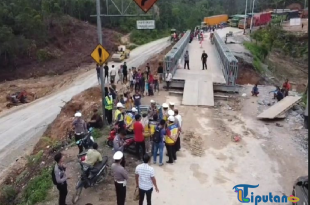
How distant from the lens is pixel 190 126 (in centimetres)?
1296

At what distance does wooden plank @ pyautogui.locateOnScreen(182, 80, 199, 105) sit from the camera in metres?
15.7

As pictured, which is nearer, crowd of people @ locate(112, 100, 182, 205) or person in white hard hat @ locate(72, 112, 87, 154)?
crowd of people @ locate(112, 100, 182, 205)

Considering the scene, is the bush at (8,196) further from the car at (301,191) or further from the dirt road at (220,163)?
the car at (301,191)

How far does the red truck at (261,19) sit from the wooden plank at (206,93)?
4437 cm

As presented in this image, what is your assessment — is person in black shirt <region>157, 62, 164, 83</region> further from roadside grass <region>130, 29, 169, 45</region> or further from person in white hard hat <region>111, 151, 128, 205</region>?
roadside grass <region>130, 29, 169, 45</region>

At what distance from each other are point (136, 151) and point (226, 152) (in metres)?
2.99

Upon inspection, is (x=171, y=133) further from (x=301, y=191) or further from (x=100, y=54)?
(x=100, y=54)

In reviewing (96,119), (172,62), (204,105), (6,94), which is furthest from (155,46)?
(96,119)

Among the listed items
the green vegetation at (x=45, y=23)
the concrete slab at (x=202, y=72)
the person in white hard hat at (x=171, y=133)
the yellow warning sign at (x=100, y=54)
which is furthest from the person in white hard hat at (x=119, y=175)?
the green vegetation at (x=45, y=23)

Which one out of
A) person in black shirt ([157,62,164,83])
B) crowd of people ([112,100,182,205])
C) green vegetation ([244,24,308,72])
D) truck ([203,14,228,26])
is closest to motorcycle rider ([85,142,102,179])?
crowd of people ([112,100,182,205])

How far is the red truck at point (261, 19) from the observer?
189ft

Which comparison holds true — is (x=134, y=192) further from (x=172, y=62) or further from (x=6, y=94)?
(x=6, y=94)

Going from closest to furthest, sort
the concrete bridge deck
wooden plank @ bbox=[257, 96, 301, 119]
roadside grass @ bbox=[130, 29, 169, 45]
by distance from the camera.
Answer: wooden plank @ bbox=[257, 96, 301, 119]
the concrete bridge deck
roadside grass @ bbox=[130, 29, 169, 45]

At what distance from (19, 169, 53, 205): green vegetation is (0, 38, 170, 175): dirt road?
5.96 m
